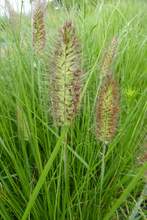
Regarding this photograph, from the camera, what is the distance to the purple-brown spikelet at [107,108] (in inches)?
24.0

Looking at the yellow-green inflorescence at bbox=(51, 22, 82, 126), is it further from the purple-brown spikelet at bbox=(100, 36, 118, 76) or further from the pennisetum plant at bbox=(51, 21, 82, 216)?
the purple-brown spikelet at bbox=(100, 36, 118, 76)

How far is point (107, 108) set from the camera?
62 centimetres

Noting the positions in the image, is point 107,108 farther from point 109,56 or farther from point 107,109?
point 109,56

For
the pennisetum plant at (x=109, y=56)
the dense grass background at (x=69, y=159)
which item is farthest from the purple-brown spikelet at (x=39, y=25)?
the pennisetum plant at (x=109, y=56)

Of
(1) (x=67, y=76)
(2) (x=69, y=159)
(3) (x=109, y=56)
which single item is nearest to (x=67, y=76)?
(1) (x=67, y=76)

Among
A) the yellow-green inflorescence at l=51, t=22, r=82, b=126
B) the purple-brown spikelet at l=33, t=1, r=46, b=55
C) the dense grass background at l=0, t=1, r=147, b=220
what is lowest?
the dense grass background at l=0, t=1, r=147, b=220

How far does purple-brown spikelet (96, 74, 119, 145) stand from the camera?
2.00 feet

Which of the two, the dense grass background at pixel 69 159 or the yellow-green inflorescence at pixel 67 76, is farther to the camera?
the dense grass background at pixel 69 159

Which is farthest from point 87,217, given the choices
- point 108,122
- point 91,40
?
point 91,40

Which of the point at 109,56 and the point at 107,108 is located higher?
the point at 109,56

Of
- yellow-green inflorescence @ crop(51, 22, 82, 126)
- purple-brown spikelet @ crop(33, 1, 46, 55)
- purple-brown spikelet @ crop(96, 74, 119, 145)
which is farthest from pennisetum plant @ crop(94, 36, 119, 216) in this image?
purple-brown spikelet @ crop(33, 1, 46, 55)

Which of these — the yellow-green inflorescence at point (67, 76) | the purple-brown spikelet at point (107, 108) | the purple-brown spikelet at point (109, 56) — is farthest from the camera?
the purple-brown spikelet at point (109, 56)

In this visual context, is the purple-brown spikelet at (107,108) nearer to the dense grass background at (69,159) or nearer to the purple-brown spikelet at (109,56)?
the dense grass background at (69,159)

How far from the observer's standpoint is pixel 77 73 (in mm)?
510
